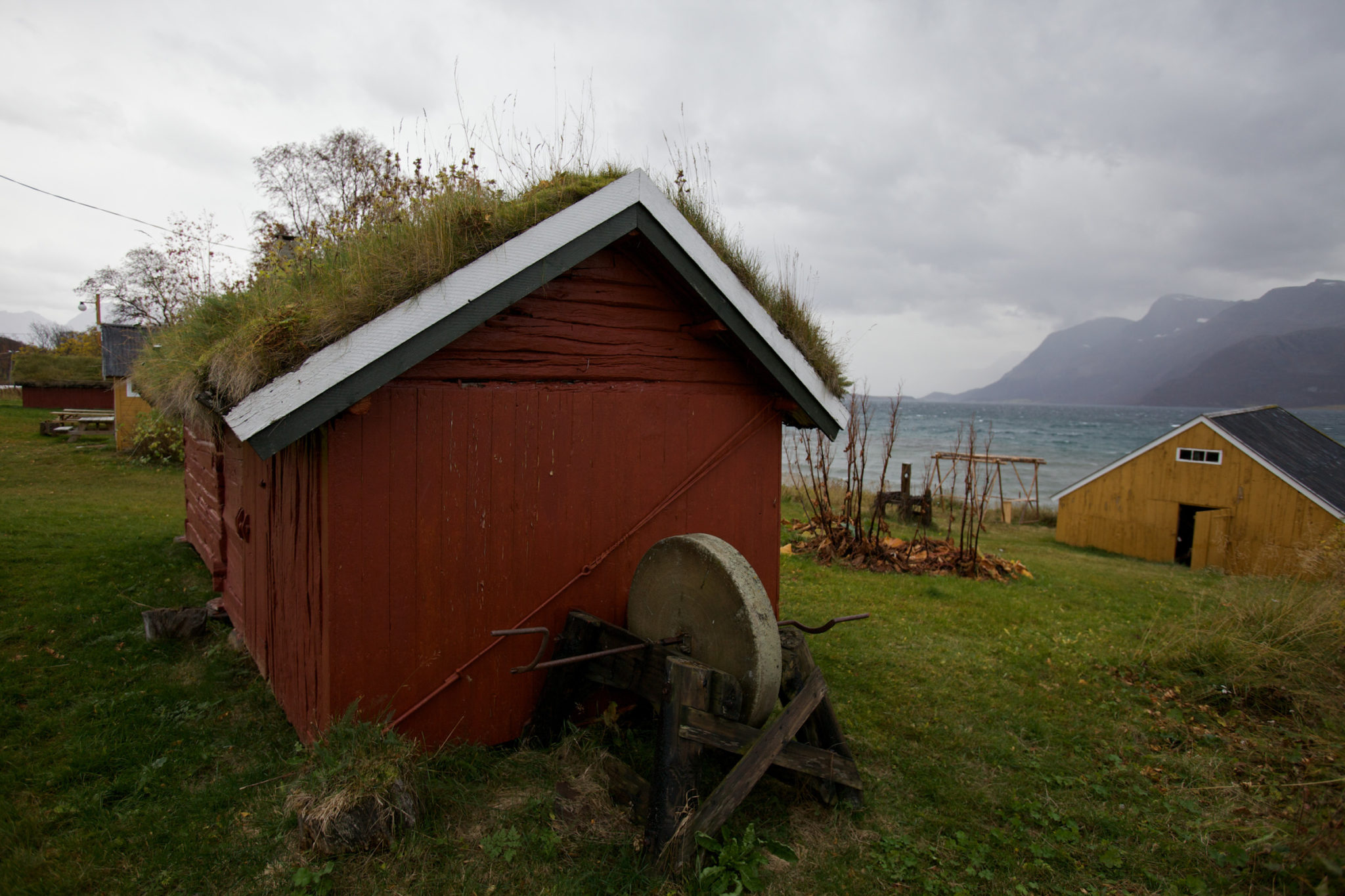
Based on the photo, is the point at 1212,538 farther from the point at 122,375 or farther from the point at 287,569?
the point at 122,375

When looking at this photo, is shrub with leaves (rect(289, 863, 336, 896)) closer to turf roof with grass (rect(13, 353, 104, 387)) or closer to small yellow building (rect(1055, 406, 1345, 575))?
small yellow building (rect(1055, 406, 1345, 575))

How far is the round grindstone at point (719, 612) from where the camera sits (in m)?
3.74

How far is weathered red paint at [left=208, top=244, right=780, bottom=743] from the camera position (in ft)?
13.2

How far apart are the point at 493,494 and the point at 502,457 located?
25cm

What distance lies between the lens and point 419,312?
3.72 m

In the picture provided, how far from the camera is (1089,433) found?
113 meters

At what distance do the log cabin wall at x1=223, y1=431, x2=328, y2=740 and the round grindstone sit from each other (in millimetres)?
1992

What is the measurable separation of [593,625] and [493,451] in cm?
131

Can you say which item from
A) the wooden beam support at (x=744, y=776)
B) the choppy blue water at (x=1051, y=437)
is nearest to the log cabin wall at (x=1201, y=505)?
the choppy blue water at (x=1051, y=437)

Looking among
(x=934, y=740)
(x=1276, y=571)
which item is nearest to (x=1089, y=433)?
(x=1276, y=571)

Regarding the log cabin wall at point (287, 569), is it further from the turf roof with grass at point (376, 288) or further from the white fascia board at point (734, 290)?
the white fascia board at point (734, 290)

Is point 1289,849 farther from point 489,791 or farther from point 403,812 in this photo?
point 403,812

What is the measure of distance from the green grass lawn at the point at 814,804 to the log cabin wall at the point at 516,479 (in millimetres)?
675

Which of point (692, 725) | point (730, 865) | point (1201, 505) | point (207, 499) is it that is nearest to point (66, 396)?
point (207, 499)
